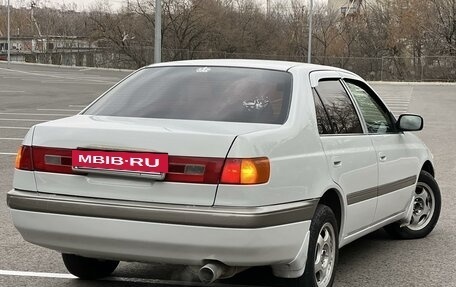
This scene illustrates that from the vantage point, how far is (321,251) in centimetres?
420

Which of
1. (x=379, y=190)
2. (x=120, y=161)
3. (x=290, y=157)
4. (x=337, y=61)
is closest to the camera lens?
(x=120, y=161)

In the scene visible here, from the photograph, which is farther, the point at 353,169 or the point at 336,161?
the point at 353,169

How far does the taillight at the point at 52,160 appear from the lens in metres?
3.82

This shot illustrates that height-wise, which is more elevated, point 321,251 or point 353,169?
point 353,169

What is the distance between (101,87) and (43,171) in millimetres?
30913

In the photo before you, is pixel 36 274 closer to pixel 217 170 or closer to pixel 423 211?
pixel 217 170

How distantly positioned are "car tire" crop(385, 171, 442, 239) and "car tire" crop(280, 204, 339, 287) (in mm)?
1888

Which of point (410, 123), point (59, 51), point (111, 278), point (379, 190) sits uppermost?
point (410, 123)

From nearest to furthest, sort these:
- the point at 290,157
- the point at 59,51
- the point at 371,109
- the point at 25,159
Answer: the point at 290,157, the point at 25,159, the point at 371,109, the point at 59,51

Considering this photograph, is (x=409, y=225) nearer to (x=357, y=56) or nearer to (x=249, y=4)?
(x=357, y=56)

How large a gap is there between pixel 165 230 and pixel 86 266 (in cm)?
140

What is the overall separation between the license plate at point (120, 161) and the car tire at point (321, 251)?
1.08 m

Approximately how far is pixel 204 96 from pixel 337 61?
2044 inches

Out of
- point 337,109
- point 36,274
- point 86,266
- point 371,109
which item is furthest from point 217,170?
point 371,109
